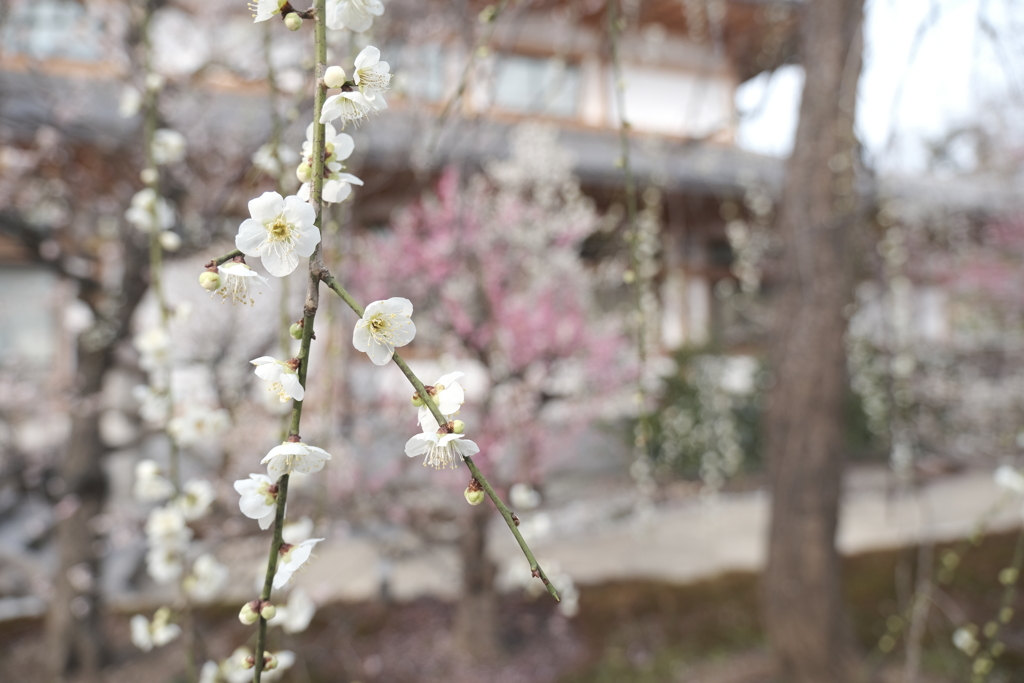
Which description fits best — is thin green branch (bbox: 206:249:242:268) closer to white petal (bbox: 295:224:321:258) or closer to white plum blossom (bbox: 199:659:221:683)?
white petal (bbox: 295:224:321:258)

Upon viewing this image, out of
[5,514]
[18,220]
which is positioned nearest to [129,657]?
[18,220]

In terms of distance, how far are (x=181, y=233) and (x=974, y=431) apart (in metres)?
6.32

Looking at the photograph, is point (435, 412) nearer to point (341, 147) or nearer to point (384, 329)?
point (384, 329)

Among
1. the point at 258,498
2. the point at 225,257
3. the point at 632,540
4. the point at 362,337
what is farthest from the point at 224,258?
the point at 632,540

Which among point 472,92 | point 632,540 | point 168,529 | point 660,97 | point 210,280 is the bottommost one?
point 632,540

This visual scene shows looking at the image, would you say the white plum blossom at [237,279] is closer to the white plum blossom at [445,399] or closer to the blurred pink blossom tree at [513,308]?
the white plum blossom at [445,399]

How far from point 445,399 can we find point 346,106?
0.23m

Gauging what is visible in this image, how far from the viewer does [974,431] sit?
214 inches

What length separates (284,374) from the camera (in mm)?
396

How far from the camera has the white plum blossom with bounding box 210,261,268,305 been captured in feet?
1.30

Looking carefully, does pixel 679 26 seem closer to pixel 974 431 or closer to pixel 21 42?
pixel 974 431

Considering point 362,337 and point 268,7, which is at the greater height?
point 268,7

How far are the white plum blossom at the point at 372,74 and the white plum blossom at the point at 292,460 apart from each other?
0.24 meters

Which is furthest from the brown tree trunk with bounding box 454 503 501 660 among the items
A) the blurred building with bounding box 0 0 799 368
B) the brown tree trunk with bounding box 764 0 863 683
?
the blurred building with bounding box 0 0 799 368
